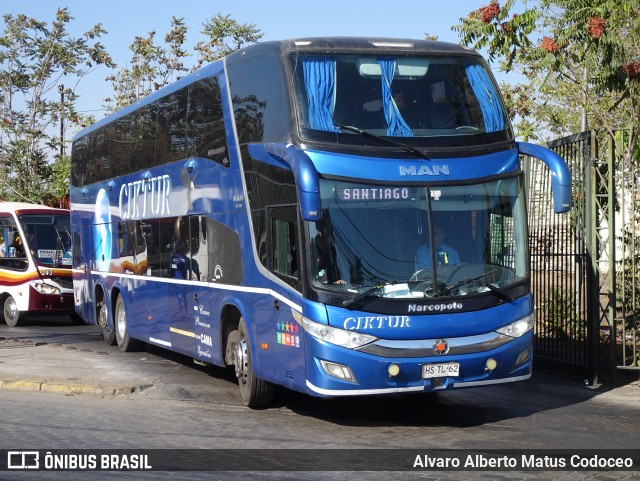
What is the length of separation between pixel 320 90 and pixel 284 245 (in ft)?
5.53

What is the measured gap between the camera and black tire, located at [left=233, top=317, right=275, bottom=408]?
12391 mm

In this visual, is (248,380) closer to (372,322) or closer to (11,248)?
(372,322)

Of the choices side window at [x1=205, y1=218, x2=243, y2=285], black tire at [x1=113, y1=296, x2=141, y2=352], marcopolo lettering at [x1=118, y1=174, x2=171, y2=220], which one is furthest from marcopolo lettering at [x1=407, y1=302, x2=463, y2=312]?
black tire at [x1=113, y1=296, x2=141, y2=352]

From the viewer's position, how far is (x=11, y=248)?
2520 centimetres

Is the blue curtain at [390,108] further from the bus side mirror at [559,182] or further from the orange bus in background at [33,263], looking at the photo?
the orange bus in background at [33,263]

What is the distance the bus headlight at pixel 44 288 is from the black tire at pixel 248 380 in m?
12.9

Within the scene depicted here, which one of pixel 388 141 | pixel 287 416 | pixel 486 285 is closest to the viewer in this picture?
pixel 388 141

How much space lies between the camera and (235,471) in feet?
28.6

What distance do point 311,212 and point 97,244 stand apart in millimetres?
11323

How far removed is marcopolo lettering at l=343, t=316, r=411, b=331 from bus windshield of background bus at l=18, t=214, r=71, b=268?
633 inches

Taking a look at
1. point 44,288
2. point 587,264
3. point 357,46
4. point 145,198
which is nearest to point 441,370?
point 357,46

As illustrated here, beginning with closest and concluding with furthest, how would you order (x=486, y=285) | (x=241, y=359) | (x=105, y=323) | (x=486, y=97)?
1. (x=486, y=285)
2. (x=486, y=97)
3. (x=241, y=359)
4. (x=105, y=323)

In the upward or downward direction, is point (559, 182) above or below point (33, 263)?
above

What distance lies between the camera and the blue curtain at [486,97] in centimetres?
1160
